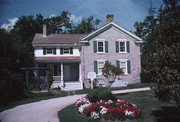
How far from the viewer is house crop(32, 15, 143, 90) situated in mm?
23266

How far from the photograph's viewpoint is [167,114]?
28.5ft

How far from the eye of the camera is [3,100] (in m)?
15.2

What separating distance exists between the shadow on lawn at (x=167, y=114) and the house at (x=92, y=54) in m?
13.7

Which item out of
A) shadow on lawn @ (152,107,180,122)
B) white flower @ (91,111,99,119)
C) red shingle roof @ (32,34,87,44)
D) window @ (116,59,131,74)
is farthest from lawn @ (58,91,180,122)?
red shingle roof @ (32,34,87,44)

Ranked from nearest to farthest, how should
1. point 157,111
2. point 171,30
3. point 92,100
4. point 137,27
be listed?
point 171,30
point 157,111
point 92,100
point 137,27

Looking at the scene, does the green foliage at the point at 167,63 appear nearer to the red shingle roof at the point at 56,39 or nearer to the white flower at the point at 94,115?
the white flower at the point at 94,115

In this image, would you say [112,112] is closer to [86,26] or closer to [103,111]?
[103,111]

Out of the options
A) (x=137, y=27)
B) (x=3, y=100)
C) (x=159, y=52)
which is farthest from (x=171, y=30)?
(x=137, y=27)

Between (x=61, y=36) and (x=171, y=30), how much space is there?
23.6 m

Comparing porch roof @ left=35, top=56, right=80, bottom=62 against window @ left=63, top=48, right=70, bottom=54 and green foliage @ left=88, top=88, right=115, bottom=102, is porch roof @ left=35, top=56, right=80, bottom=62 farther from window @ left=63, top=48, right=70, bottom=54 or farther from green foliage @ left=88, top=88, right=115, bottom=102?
green foliage @ left=88, top=88, right=115, bottom=102

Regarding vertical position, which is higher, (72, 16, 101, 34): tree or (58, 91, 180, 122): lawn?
(72, 16, 101, 34): tree

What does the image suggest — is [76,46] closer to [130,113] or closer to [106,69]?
[106,69]

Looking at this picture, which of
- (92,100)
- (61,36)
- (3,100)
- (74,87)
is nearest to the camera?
(92,100)

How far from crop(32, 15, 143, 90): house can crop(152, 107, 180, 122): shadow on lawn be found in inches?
538
